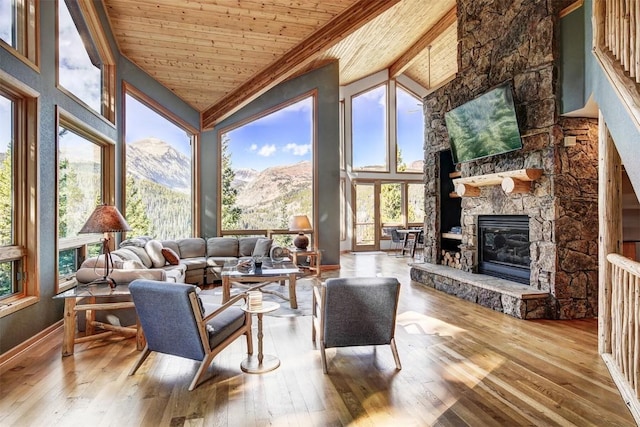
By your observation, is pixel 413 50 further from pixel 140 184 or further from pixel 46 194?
pixel 46 194

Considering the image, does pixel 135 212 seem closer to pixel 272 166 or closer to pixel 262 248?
pixel 262 248

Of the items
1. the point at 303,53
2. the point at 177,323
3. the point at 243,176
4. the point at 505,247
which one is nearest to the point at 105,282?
the point at 177,323

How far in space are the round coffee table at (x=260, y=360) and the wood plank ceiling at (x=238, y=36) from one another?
Result: 410 cm

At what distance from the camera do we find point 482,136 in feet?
17.1

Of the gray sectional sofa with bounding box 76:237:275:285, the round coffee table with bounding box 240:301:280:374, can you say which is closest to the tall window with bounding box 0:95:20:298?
the gray sectional sofa with bounding box 76:237:275:285

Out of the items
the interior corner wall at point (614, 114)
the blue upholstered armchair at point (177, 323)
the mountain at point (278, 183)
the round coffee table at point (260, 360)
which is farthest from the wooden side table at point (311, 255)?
the interior corner wall at point (614, 114)

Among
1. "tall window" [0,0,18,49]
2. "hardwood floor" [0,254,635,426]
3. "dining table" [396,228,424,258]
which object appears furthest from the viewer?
"dining table" [396,228,424,258]

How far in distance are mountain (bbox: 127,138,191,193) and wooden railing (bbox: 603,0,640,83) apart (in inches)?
257

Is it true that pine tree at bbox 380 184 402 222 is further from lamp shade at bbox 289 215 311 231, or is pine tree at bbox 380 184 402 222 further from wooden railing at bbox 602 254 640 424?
wooden railing at bbox 602 254 640 424

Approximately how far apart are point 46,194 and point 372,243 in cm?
969

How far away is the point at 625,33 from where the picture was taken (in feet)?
8.64

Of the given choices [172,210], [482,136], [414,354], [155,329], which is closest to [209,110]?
[172,210]

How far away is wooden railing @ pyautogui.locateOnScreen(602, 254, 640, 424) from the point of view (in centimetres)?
246

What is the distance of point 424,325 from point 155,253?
13.6ft
